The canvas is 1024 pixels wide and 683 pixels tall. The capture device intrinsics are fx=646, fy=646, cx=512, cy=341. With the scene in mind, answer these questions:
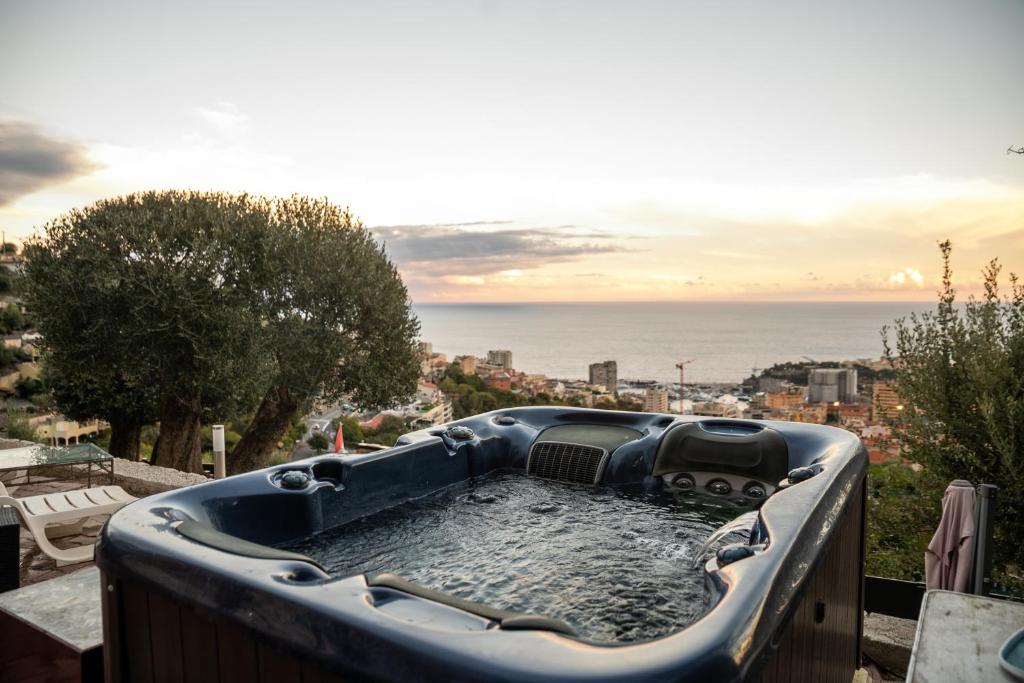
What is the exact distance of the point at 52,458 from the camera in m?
3.90

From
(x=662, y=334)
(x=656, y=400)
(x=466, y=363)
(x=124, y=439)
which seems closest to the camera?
(x=656, y=400)

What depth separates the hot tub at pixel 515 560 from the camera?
1128 millimetres

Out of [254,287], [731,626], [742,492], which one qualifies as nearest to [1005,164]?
[742,492]

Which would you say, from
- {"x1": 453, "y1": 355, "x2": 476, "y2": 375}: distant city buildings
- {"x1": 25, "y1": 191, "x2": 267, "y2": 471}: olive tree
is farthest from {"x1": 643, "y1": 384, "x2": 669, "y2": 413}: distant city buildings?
{"x1": 25, "y1": 191, "x2": 267, "y2": 471}: olive tree

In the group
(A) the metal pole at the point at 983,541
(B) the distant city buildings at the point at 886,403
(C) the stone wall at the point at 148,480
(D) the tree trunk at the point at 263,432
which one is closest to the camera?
(A) the metal pole at the point at 983,541

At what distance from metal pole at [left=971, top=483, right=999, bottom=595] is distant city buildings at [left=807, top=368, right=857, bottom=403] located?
2.61 m

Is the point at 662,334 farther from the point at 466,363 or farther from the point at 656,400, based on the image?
the point at 656,400

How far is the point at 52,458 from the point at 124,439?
4.29 metres

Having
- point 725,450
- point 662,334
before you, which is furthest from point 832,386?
point 662,334

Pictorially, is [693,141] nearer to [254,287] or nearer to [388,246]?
[388,246]

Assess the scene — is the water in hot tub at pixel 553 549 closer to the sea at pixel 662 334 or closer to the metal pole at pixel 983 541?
the metal pole at pixel 983 541

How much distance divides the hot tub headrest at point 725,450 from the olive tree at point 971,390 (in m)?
0.69

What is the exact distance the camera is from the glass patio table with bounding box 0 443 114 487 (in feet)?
12.1

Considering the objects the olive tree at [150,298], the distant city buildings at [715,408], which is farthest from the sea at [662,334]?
the olive tree at [150,298]
